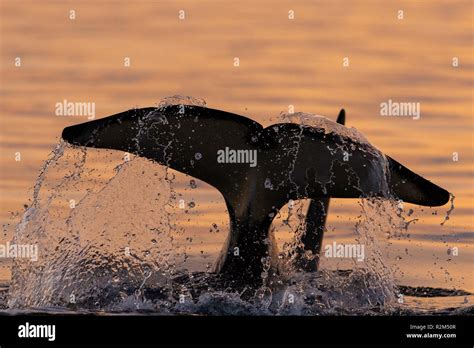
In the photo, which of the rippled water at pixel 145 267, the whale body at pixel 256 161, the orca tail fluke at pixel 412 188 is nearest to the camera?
the whale body at pixel 256 161

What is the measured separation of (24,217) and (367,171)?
226 inches

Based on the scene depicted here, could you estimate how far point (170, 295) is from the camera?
23047 millimetres

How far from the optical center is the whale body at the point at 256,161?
74.1ft

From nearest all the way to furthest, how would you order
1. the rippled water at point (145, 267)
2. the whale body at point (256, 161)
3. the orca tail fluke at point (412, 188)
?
the whale body at point (256, 161), the rippled water at point (145, 267), the orca tail fluke at point (412, 188)

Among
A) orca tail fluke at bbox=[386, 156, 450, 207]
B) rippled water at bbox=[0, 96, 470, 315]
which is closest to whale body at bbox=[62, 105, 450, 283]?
orca tail fluke at bbox=[386, 156, 450, 207]

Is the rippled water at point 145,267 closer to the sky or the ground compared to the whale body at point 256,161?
closer to the ground

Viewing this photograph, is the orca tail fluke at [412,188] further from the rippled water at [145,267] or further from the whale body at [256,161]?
the rippled water at [145,267]

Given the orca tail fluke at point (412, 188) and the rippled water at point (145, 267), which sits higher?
the orca tail fluke at point (412, 188)

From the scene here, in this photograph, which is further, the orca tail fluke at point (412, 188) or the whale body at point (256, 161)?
the orca tail fluke at point (412, 188)

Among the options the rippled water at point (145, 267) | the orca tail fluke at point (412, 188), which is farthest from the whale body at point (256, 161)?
the rippled water at point (145, 267)

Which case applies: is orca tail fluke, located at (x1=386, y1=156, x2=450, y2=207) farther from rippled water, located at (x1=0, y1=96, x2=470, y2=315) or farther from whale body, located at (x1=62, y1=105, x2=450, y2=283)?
rippled water, located at (x1=0, y1=96, x2=470, y2=315)

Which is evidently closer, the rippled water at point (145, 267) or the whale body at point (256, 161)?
the whale body at point (256, 161)

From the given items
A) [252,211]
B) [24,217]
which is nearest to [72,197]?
[24,217]

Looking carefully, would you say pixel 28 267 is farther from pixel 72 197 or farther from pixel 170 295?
pixel 72 197
